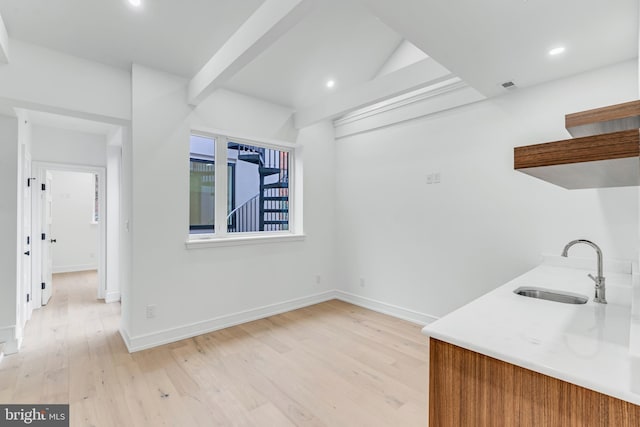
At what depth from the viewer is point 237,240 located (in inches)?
136

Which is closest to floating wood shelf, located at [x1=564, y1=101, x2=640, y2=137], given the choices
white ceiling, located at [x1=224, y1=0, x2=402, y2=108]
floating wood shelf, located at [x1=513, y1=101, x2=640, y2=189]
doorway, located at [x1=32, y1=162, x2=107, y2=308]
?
floating wood shelf, located at [x1=513, y1=101, x2=640, y2=189]

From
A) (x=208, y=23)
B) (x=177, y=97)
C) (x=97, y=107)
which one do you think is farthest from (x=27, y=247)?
(x=208, y=23)

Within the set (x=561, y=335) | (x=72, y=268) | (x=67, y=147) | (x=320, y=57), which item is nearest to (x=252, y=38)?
(x=320, y=57)

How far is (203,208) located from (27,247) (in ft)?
6.54

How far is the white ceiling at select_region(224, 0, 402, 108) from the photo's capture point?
3025mm

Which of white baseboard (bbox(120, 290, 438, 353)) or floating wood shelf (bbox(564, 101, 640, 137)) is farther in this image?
white baseboard (bbox(120, 290, 438, 353))

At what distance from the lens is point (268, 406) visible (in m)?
2.01

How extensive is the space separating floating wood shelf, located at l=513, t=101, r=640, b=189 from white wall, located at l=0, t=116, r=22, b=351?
392cm

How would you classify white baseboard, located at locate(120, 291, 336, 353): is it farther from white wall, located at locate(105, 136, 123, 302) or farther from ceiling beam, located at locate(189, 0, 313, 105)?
ceiling beam, located at locate(189, 0, 313, 105)

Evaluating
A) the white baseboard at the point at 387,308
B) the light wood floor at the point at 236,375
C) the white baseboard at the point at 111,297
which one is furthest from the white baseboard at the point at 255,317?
the white baseboard at the point at 111,297

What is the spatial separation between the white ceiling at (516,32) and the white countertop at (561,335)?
1.50 metres

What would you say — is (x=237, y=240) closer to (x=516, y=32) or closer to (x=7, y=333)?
(x=7, y=333)

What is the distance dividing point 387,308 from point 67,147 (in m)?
5.13

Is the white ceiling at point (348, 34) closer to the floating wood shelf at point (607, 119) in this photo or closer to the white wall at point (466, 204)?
the white wall at point (466, 204)
